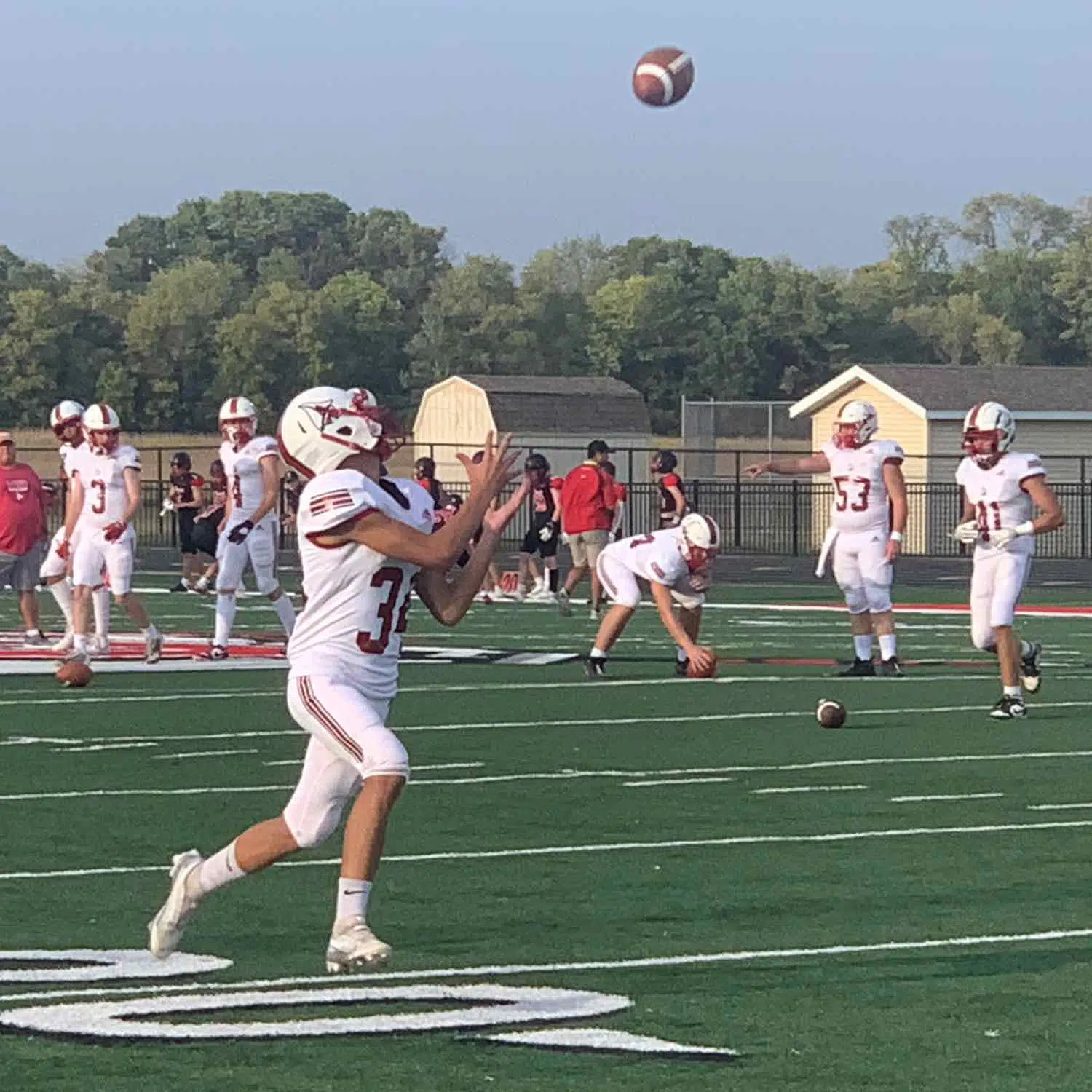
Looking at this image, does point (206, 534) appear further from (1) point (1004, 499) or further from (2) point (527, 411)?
(2) point (527, 411)

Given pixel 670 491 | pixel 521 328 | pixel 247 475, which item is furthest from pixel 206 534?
pixel 521 328

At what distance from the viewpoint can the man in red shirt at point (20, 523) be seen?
20609 millimetres

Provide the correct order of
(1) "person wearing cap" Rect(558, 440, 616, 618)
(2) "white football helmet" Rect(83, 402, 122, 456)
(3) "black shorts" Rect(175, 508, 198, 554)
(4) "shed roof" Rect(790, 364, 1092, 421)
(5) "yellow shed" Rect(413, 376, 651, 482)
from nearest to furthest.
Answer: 1. (2) "white football helmet" Rect(83, 402, 122, 456)
2. (1) "person wearing cap" Rect(558, 440, 616, 618)
3. (3) "black shorts" Rect(175, 508, 198, 554)
4. (4) "shed roof" Rect(790, 364, 1092, 421)
5. (5) "yellow shed" Rect(413, 376, 651, 482)

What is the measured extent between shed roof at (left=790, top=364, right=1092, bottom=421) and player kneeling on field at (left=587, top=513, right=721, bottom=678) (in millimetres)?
36846

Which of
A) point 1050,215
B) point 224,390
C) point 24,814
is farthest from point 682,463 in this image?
point 1050,215

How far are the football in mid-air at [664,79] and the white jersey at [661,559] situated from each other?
28.9 ft

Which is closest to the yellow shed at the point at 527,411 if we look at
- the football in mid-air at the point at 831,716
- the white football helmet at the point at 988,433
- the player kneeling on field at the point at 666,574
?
the player kneeling on field at the point at 666,574

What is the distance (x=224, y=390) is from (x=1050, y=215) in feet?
199

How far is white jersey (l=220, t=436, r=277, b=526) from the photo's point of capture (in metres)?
19.5

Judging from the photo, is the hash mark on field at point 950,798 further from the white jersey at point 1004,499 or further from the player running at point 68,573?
the player running at point 68,573

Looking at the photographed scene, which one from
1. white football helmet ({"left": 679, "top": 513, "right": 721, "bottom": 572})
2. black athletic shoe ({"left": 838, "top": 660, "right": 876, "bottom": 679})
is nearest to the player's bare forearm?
white football helmet ({"left": 679, "top": 513, "right": 721, "bottom": 572})

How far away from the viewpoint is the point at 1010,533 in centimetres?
1537

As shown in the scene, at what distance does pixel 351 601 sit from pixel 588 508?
20214 millimetres

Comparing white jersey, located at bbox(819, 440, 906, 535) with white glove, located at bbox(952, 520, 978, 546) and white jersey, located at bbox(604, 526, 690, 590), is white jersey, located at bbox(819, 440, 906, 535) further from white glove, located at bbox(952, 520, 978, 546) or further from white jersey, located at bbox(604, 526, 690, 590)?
white glove, located at bbox(952, 520, 978, 546)
